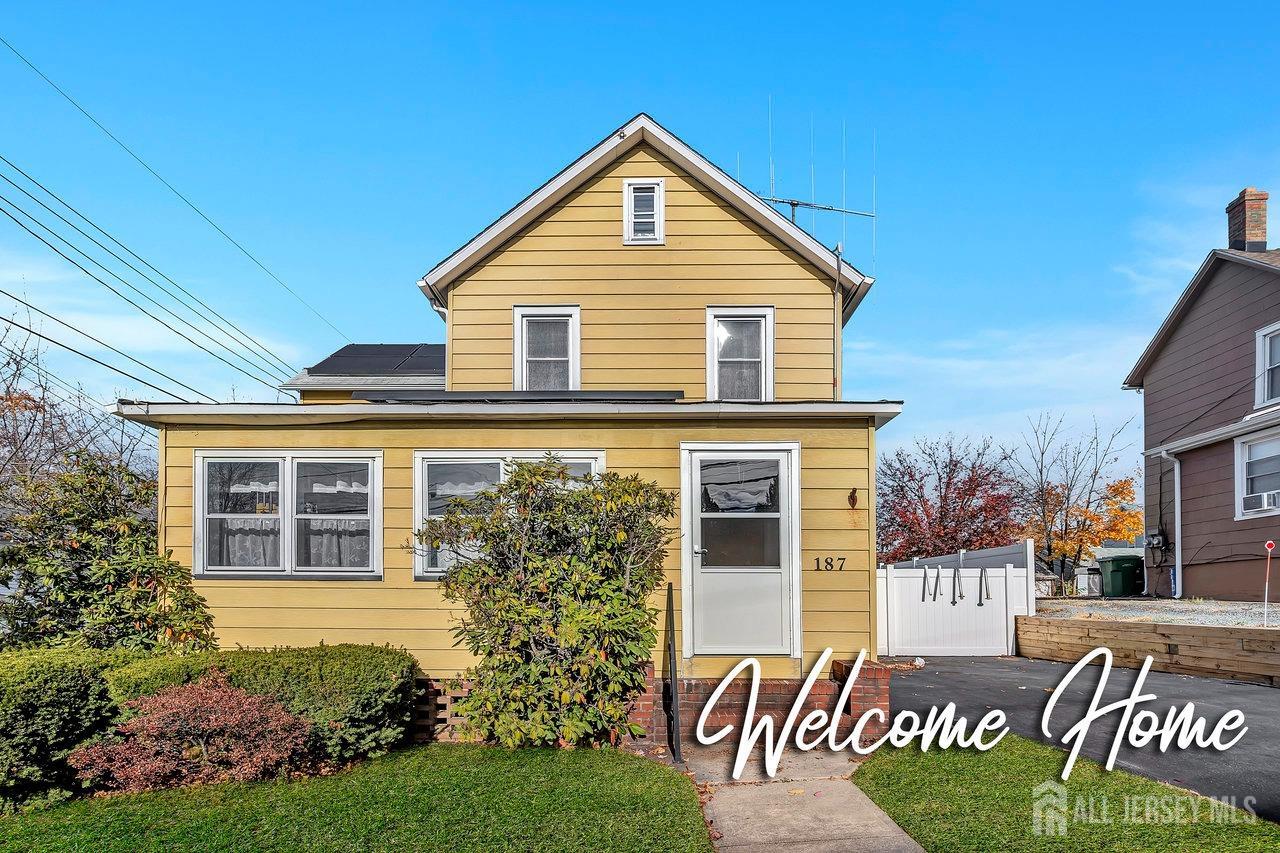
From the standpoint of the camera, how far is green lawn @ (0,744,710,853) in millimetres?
5289

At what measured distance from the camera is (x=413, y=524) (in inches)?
333

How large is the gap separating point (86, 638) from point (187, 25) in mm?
9196

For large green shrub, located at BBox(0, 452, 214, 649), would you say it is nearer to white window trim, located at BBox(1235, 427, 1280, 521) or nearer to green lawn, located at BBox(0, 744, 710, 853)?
green lawn, located at BBox(0, 744, 710, 853)

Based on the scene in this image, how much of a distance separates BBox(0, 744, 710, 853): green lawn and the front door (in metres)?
1.84

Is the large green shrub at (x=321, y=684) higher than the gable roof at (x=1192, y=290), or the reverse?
the gable roof at (x=1192, y=290)

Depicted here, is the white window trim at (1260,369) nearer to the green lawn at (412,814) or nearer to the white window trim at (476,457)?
the white window trim at (476,457)

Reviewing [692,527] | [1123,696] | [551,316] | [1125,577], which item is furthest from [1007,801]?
[1125,577]

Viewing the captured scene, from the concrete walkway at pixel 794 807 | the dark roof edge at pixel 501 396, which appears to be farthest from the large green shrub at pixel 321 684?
the dark roof edge at pixel 501 396

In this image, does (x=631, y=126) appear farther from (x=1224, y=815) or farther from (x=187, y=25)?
(x=1224, y=815)

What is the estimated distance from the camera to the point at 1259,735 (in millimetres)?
7754

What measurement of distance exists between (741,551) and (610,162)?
255 inches

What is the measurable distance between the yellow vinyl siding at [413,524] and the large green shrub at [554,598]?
Result: 0.85m

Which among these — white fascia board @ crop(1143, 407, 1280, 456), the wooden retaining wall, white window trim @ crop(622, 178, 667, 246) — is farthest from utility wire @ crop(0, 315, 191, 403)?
white fascia board @ crop(1143, 407, 1280, 456)

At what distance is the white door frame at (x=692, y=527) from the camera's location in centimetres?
831
